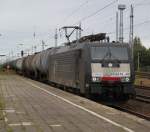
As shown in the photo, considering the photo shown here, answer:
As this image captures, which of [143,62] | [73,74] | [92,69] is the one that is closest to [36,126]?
[92,69]

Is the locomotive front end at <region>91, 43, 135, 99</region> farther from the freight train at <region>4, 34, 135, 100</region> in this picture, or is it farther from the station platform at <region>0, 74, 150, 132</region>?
the station platform at <region>0, 74, 150, 132</region>

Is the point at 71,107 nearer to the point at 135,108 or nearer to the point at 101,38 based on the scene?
the point at 135,108

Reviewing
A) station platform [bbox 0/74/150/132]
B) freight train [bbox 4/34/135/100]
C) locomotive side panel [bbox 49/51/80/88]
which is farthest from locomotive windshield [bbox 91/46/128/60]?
station platform [bbox 0/74/150/132]

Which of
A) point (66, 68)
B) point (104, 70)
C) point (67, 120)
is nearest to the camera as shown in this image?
point (67, 120)

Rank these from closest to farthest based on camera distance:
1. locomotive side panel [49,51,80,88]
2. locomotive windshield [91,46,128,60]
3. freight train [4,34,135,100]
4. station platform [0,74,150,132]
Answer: station platform [0,74,150,132] < freight train [4,34,135,100] < locomotive windshield [91,46,128,60] < locomotive side panel [49,51,80,88]

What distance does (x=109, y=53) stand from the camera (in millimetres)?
21172

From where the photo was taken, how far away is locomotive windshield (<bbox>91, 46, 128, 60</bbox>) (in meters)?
21.0

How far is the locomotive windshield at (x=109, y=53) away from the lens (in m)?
21.0

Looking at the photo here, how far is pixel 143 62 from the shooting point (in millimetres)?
104562

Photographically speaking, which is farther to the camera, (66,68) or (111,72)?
(66,68)

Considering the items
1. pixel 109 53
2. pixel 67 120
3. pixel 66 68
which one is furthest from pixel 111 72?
pixel 67 120

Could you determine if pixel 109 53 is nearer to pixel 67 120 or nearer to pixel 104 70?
pixel 104 70

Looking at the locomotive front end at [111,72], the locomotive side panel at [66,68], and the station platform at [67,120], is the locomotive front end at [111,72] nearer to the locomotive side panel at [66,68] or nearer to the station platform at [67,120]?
the locomotive side panel at [66,68]

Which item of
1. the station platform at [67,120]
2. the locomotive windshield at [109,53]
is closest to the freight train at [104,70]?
the locomotive windshield at [109,53]
